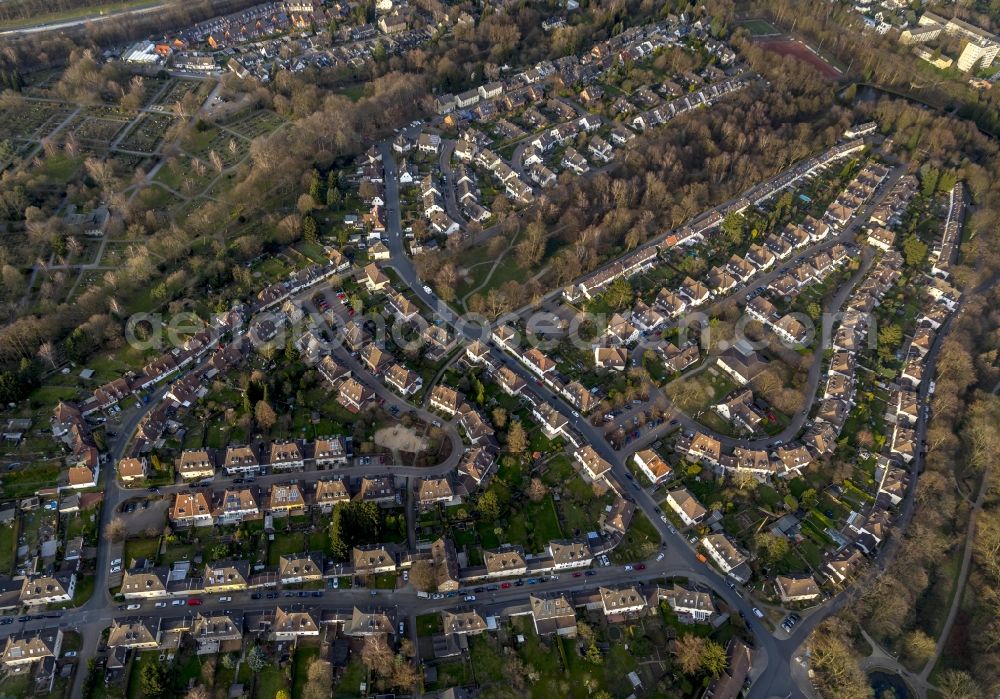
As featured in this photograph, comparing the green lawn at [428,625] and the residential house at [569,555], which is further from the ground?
the residential house at [569,555]

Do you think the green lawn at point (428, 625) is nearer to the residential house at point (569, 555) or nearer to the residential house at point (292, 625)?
the residential house at point (292, 625)

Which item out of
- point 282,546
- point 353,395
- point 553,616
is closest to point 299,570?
point 282,546

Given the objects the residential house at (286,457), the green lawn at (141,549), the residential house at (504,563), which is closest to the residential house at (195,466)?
the residential house at (286,457)

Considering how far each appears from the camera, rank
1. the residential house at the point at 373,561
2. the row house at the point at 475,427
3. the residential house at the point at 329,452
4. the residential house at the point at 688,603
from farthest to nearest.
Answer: the row house at the point at 475,427 → the residential house at the point at 329,452 → the residential house at the point at 373,561 → the residential house at the point at 688,603

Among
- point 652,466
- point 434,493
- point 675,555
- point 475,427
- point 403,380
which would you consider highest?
point 652,466

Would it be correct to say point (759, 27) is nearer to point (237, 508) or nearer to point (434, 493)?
point (434, 493)

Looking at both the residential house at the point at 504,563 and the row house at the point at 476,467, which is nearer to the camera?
the residential house at the point at 504,563

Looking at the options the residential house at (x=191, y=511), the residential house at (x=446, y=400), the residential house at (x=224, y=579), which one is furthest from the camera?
the residential house at (x=446, y=400)
